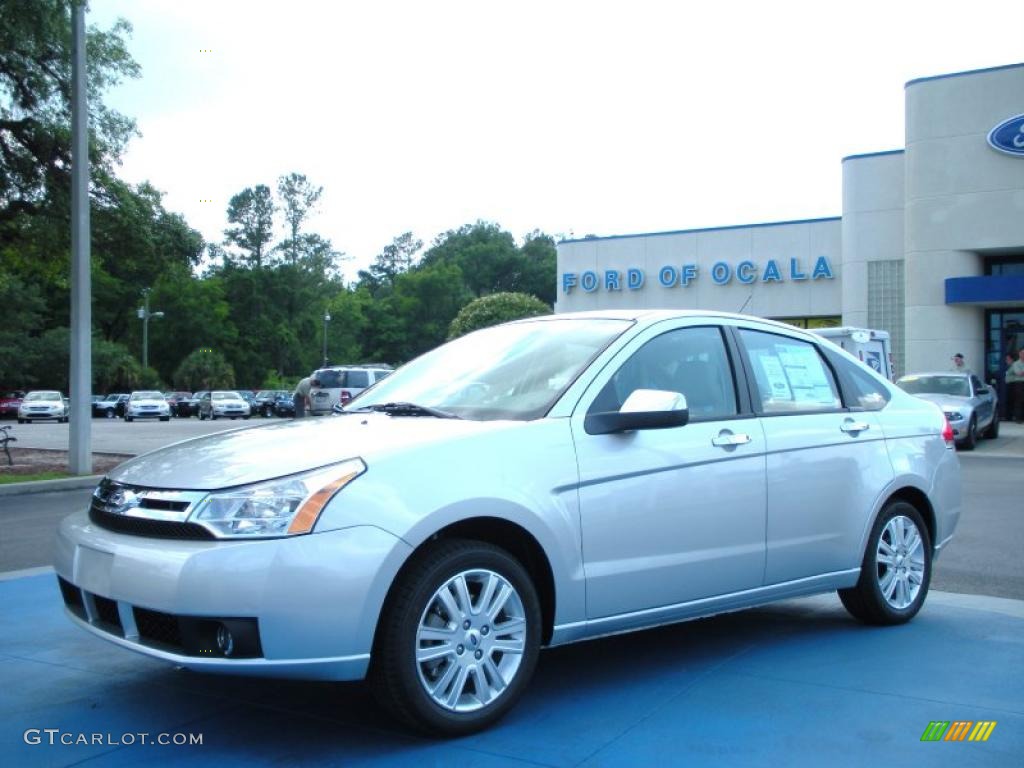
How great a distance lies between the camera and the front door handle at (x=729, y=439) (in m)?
4.79

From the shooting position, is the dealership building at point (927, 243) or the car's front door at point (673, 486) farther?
the dealership building at point (927, 243)

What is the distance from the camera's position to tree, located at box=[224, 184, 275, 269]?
79.4 meters

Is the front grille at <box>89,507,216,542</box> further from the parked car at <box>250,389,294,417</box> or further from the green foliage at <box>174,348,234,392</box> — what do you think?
the green foliage at <box>174,348,234,392</box>

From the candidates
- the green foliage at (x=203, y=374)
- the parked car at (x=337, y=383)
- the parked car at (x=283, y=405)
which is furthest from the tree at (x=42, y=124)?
the green foliage at (x=203, y=374)

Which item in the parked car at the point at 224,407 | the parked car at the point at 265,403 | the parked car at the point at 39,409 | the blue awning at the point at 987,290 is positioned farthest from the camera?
the parked car at the point at 265,403

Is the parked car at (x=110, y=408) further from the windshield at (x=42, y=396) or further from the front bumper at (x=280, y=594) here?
the front bumper at (x=280, y=594)

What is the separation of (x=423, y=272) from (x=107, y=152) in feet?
258

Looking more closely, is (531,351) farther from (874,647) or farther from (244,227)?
(244,227)

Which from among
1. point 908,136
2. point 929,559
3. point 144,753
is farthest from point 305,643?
point 908,136

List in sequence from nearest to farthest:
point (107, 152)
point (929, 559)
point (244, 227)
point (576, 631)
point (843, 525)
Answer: point (576, 631), point (843, 525), point (929, 559), point (107, 152), point (244, 227)

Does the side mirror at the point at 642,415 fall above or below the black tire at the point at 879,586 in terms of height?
above

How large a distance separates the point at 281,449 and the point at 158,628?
80cm

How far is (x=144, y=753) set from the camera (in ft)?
12.4

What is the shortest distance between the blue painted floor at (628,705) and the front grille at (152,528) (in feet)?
2.62
